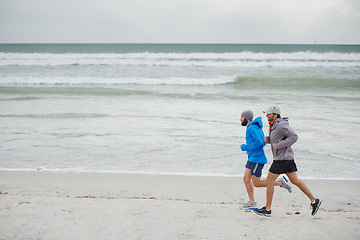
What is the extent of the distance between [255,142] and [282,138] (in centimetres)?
37

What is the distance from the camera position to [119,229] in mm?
4098

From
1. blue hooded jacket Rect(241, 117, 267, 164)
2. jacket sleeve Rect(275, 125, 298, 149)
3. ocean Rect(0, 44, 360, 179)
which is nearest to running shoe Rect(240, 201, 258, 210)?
blue hooded jacket Rect(241, 117, 267, 164)

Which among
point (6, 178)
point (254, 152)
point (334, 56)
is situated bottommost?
point (6, 178)

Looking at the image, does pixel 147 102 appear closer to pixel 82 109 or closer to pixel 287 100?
pixel 82 109

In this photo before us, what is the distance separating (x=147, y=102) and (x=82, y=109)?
2.85 metres

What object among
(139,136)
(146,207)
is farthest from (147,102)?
(146,207)

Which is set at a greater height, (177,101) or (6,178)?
(177,101)

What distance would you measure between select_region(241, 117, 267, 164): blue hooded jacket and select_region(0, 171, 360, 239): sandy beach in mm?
730

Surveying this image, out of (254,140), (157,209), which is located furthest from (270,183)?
(157,209)

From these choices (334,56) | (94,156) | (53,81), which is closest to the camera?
(94,156)

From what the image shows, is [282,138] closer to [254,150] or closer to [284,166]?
[284,166]

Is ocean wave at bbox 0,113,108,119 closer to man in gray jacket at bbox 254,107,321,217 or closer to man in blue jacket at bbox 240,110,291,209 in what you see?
man in blue jacket at bbox 240,110,291,209

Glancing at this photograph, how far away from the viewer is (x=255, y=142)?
4.62m

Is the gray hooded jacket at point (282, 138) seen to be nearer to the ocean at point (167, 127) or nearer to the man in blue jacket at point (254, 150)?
the man in blue jacket at point (254, 150)
